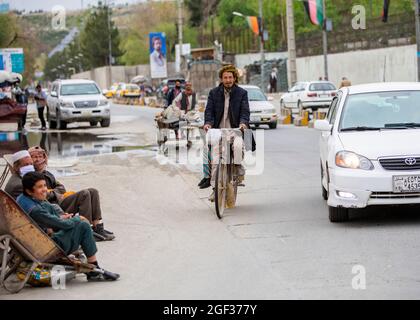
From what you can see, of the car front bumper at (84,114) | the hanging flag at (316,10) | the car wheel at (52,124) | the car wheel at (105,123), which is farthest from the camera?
the hanging flag at (316,10)

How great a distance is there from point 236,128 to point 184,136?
50.7ft

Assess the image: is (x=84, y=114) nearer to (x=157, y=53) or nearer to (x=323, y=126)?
(x=323, y=126)

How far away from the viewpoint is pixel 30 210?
Result: 29.2ft

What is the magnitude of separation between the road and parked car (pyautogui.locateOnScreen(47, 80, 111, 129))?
64.8 feet

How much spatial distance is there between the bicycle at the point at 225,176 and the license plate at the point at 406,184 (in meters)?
2.58

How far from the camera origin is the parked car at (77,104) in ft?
124

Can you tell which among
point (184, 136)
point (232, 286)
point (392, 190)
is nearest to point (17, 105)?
point (184, 136)

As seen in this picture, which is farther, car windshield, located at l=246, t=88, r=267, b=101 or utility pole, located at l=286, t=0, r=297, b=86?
utility pole, located at l=286, t=0, r=297, b=86

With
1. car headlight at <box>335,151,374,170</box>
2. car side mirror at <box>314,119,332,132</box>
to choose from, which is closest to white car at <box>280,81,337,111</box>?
car side mirror at <box>314,119,332,132</box>

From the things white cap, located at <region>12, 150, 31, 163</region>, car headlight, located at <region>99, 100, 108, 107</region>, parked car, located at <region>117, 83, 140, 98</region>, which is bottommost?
parked car, located at <region>117, 83, 140, 98</region>

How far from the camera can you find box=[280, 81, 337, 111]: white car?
42875 millimetres

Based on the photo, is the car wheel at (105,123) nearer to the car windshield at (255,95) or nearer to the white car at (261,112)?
the car windshield at (255,95)

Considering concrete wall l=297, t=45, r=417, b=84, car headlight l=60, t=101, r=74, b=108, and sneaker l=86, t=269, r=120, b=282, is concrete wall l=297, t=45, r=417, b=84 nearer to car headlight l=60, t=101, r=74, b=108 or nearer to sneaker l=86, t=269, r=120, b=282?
car headlight l=60, t=101, r=74, b=108

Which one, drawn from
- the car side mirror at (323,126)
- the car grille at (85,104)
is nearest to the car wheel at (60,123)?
the car grille at (85,104)
